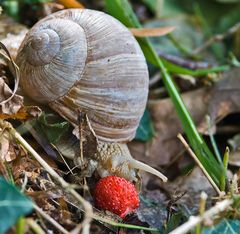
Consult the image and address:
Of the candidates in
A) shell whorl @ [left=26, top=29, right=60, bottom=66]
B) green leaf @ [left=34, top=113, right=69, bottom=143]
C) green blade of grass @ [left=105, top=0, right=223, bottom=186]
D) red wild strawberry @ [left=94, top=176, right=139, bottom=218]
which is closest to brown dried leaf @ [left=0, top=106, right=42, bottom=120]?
green leaf @ [left=34, top=113, right=69, bottom=143]

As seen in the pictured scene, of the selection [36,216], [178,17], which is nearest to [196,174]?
[36,216]

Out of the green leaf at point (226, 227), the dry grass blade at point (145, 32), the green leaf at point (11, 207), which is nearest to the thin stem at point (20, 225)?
the green leaf at point (11, 207)

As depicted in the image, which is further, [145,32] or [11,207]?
[145,32]

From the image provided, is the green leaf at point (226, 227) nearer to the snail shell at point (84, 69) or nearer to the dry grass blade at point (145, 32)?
the snail shell at point (84, 69)

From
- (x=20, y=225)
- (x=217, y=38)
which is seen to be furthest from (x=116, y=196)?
(x=217, y=38)

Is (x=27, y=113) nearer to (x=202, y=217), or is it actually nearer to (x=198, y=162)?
(x=198, y=162)
